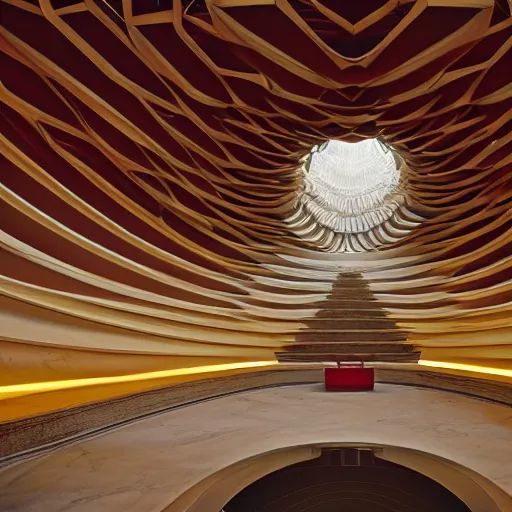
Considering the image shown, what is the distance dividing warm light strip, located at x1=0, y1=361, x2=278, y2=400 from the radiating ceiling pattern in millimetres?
73

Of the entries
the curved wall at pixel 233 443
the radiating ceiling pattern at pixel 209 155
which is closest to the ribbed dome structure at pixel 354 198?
the radiating ceiling pattern at pixel 209 155

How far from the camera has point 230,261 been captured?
24.8ft

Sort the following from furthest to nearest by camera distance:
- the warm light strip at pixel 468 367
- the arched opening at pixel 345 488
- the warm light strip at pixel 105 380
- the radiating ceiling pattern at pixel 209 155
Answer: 1. the warm light strip at pixel 468 367
2. the arched opening at pixel 345 488
3. the radiating ceiling pattern at pixel 209 155
4. the warm light strip at pixel 105 380

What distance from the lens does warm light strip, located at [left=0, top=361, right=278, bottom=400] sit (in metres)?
3.45

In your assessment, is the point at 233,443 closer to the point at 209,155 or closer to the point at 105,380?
the point at 105,380

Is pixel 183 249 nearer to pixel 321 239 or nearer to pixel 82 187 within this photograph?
pixel 82 187

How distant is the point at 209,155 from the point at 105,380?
2.69 m

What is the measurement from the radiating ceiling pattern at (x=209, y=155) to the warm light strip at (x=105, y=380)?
7 cm

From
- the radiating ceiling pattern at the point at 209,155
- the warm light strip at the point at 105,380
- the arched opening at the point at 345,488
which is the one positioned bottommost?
the arched opening at the point at 345,488

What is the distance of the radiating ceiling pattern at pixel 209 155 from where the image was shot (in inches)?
152

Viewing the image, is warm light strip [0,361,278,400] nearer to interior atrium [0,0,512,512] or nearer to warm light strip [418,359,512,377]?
interior atrium [0,0,512,512]

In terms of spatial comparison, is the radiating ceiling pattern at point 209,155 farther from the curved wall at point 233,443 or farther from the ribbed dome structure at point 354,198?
the ribbed dome structure at point 354,198

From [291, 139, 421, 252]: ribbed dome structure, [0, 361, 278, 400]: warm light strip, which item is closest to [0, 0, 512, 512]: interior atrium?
[0, 361, 278, 400]: warm light strip

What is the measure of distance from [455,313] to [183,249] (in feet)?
12.8
